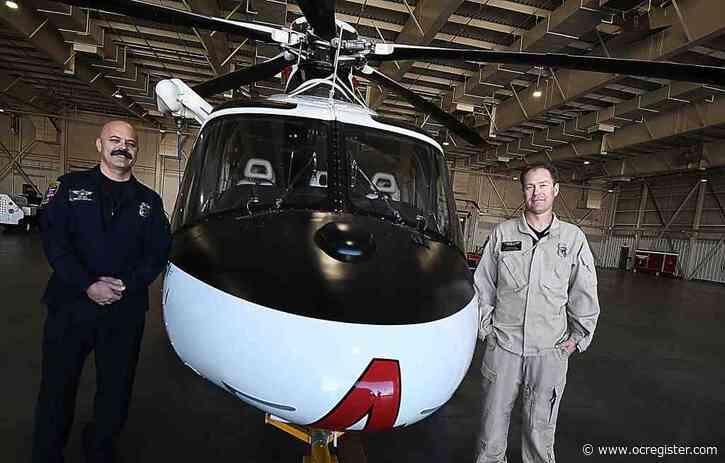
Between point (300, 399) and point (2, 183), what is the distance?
27393 millimetres

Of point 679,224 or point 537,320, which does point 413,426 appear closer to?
point 537,320

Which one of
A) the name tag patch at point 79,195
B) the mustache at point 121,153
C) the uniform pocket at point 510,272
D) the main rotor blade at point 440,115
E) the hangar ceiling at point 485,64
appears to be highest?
the hangar ceiling at point 485,64

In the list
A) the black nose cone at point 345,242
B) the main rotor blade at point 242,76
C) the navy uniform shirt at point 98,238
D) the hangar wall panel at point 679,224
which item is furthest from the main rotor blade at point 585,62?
the hangar wall panel at point 679,224

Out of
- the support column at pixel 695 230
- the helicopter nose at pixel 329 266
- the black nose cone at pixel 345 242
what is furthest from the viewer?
the support column at pixel 695 230

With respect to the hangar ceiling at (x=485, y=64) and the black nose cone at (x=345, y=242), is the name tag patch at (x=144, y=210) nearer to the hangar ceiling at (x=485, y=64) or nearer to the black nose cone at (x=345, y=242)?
the black nose cone at (x=345, y=242)

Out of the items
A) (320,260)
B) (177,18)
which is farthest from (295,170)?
(177,18)

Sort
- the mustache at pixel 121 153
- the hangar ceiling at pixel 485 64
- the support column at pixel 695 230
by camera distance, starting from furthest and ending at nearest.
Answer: the support column at pixel 695 230, the hangar ceiling at pixel 485 64, the mustache at pixel 121 153

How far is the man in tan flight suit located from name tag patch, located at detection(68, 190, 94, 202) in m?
2.34

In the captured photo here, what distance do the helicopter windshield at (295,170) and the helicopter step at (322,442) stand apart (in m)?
1.16

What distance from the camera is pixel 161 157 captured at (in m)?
22.9

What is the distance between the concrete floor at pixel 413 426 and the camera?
9.55ft

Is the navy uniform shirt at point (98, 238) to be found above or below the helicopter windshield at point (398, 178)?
below

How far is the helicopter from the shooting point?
4.74ft

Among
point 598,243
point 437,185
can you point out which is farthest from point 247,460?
point 598,243
